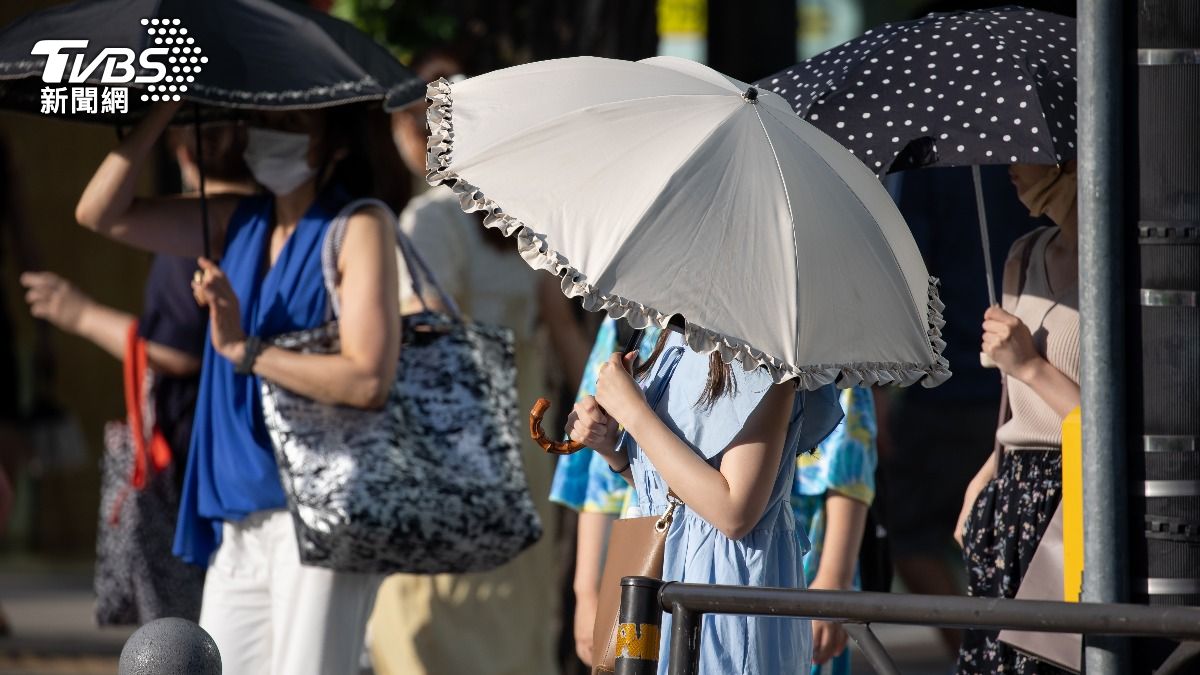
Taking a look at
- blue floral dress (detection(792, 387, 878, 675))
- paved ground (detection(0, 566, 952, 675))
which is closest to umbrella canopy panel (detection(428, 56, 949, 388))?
blue floral dress (detection(792, 387, 878, 675))

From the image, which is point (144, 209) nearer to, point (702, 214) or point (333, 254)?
point (333, 254)

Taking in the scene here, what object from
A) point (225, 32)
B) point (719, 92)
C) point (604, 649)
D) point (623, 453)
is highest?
point (225, 32)

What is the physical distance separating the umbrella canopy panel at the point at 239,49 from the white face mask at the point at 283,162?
28cm

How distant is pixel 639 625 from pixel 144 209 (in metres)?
2.45

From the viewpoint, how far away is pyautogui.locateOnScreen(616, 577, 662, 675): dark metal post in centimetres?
310

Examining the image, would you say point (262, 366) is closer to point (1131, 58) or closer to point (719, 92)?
point (719, 92)

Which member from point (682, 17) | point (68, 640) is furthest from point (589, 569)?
point (682, 17)

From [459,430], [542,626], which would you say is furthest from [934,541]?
[459,430]

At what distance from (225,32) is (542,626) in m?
2.77

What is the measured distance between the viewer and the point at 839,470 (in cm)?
439

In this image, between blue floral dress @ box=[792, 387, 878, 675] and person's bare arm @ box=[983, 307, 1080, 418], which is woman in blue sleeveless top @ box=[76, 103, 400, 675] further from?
person's bare arm @ box=[983, 307, 1080, 418]

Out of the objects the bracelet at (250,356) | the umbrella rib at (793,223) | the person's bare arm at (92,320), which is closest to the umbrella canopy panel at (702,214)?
the umbrella rib at (793,223)

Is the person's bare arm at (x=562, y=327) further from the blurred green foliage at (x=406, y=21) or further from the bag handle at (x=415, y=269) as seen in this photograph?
the bag handle at (x=415, y=269)

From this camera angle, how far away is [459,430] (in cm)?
469
